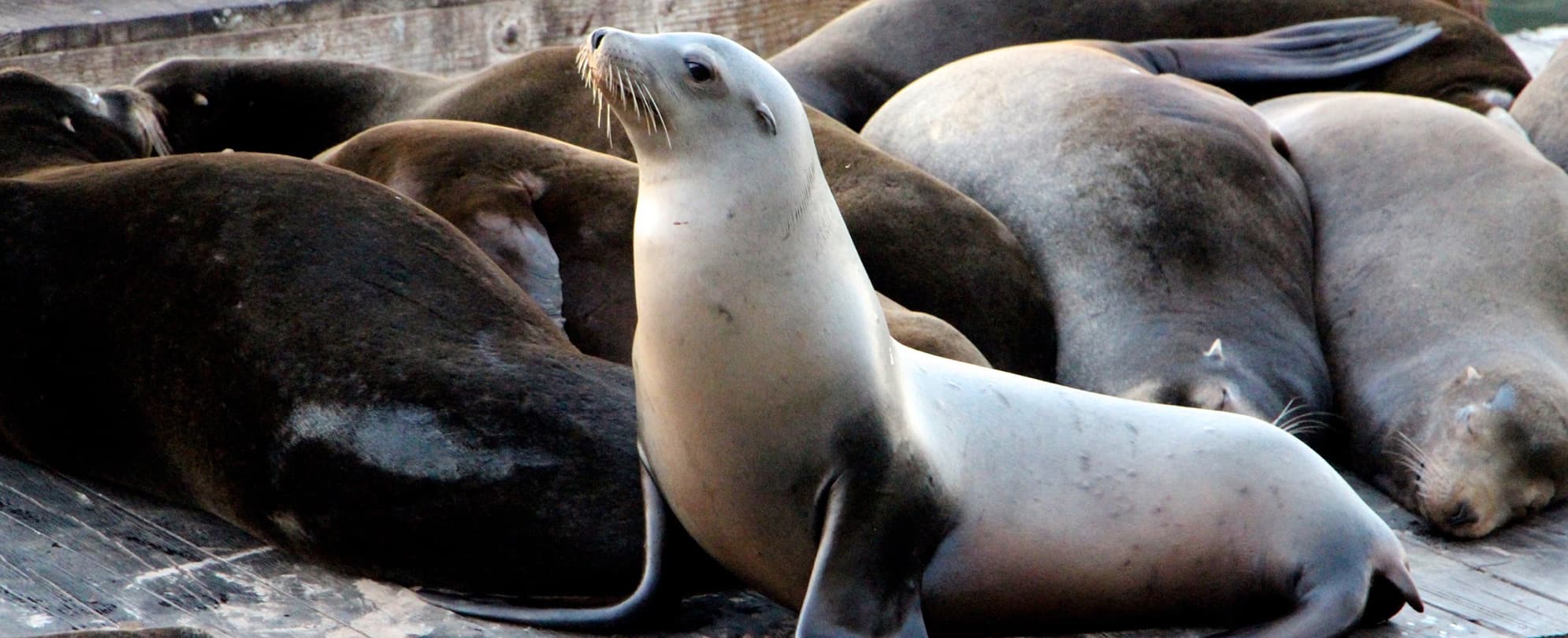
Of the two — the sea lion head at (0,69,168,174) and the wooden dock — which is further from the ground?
the sea lion head at (0,69,168,174)

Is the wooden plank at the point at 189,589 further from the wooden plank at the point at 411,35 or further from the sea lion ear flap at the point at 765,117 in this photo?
the wooden plank at the point at 411,35

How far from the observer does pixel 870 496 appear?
104 inches

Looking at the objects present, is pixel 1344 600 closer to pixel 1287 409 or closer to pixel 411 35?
pixel 1287 409

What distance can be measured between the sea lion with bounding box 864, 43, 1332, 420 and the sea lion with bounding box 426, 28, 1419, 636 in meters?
1.16

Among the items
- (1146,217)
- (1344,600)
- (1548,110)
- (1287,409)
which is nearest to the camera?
(1344,600)

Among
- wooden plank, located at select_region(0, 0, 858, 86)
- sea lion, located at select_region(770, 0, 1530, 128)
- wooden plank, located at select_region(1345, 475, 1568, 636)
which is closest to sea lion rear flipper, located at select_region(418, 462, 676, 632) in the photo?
wooden plank, located at select_region(1345, 475, 1568, 636)

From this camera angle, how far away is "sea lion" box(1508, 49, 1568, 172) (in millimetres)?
5363

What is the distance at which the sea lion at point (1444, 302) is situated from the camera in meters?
3.90

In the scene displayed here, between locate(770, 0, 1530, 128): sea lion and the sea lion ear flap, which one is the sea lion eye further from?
locate(770, 0, 1530, 128): sea lion

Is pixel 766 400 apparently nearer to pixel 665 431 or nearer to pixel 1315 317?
pixel 665 431

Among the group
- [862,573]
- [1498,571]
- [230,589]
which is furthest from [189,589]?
[1498,571]

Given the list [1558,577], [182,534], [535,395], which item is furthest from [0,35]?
[1558,577]

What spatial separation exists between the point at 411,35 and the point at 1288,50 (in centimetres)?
321

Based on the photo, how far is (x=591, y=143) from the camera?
470 cm
